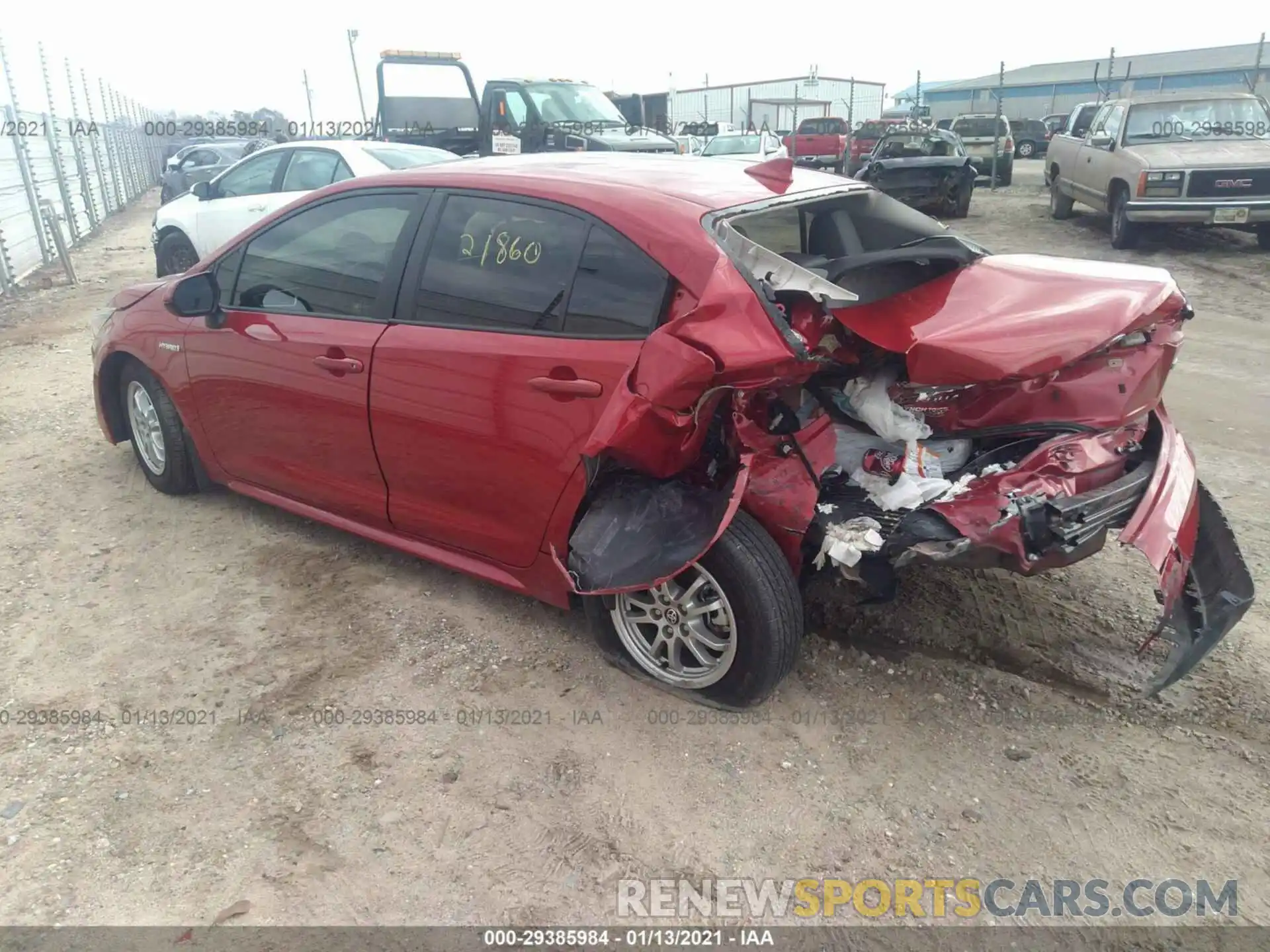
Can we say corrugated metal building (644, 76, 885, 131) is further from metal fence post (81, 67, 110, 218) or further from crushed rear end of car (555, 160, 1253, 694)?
crushed rear end of car (555, 160, 1253, 694)

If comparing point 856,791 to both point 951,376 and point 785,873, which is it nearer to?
point 785,873

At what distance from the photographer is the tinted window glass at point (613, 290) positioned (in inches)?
112

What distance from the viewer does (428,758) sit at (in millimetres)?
2842

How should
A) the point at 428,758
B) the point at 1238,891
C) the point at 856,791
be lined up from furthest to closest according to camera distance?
the point at 428,758, the point at 856,791, the point at 1238,891

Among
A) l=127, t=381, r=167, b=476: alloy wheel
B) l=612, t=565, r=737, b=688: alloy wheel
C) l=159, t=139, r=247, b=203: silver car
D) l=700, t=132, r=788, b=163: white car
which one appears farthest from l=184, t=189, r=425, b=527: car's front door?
l=700, t=132, r=788, b=163: white car

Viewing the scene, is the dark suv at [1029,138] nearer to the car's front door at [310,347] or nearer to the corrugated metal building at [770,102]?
the corrugated metal building at [770,102]

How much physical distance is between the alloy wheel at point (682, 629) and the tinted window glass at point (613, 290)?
0.80m

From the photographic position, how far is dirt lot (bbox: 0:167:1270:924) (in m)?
2.41

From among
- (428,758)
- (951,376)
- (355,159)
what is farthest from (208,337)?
(355,159)

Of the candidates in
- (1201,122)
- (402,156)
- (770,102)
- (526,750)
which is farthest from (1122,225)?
(770,102)

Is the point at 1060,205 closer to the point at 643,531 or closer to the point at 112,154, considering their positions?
the point at 643,531

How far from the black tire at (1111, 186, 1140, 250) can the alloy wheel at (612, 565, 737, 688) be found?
1007 cm

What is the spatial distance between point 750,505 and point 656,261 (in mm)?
826

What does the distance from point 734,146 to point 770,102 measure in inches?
459
